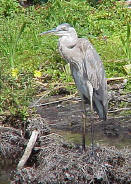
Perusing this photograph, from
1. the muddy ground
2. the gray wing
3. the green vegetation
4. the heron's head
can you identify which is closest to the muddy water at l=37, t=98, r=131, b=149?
the muddy ground

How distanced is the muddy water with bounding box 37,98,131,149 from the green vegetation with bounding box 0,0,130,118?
45 centimetres

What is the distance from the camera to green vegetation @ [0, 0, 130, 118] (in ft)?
25.8

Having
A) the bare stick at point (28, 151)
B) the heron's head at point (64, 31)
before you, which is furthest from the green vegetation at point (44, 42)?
the heron's head at point (64, 31)

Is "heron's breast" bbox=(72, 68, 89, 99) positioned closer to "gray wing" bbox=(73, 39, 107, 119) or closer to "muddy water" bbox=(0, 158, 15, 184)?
"gray wing" bbox=(73, 39, 107, 119)

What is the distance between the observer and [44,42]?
35.2 feet

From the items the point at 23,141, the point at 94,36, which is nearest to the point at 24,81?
the point at 23,141

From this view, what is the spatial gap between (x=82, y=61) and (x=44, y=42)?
4092 millimetres

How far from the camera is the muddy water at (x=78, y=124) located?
762 centimetres

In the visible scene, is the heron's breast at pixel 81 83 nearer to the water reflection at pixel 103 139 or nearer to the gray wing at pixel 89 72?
the gray wing at pixel 89 72

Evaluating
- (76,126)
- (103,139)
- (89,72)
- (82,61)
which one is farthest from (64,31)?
(76,126)

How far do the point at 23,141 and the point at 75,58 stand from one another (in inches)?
53.6

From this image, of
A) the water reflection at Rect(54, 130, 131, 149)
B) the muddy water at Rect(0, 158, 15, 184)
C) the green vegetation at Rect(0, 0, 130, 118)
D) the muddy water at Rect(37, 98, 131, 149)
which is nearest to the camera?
the muddy water at Rect(0, 158, 15, 184)

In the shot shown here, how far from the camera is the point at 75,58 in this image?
6.66 metres

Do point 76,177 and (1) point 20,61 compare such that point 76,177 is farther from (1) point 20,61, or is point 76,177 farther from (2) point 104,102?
(1) point 20,61
